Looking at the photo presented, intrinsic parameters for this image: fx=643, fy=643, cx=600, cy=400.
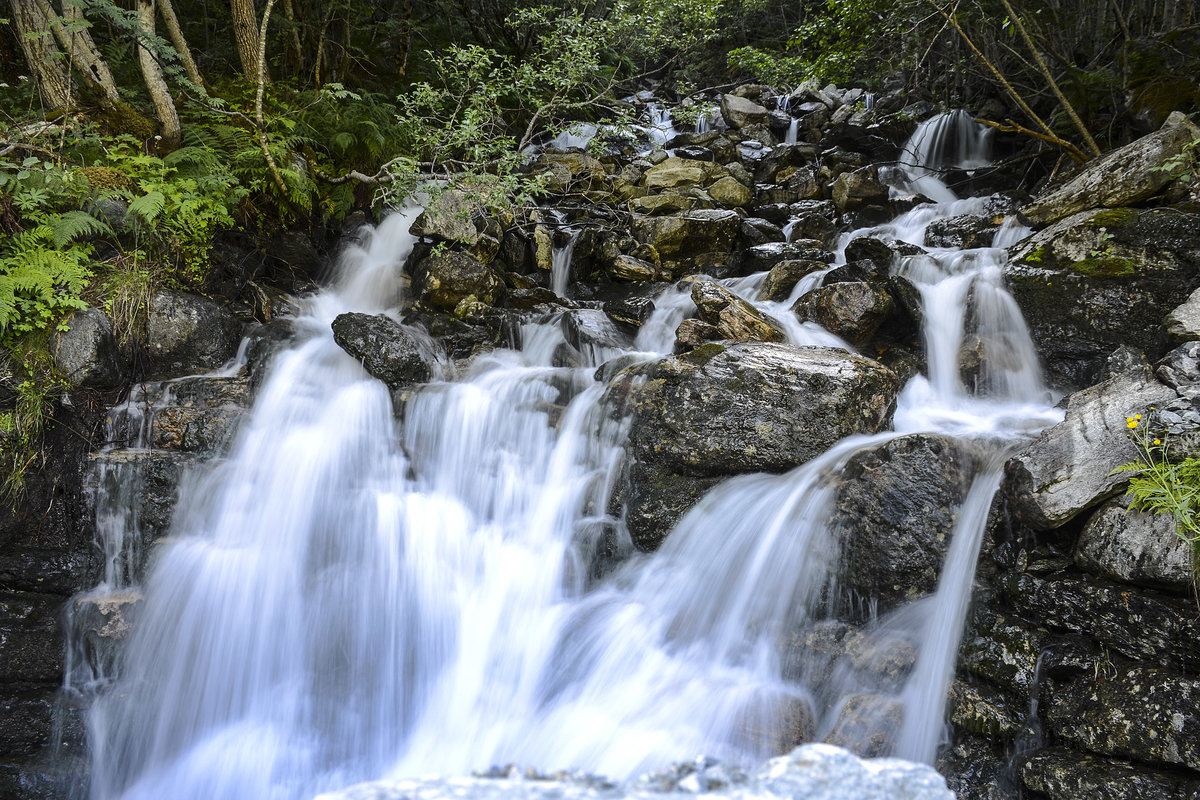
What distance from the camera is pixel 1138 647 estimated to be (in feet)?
9.25

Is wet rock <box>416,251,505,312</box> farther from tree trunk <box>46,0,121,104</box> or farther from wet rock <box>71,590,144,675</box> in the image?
wet rock <box>71,590,144,675</box>

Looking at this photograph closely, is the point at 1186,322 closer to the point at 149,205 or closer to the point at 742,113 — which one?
the point at 149,205

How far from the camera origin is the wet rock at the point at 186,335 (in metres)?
5.98

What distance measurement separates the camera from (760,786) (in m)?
1.23

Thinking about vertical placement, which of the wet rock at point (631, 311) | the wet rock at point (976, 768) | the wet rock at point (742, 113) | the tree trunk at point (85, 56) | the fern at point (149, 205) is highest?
the wet rock at point (742, 113)


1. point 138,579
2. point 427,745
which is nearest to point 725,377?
point 427,745

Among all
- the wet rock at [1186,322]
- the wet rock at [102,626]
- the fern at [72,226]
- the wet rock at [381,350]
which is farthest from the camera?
the wet rock at [381,350]

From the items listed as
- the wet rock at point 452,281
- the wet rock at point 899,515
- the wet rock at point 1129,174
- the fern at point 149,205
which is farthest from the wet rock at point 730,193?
the fern at point 149,205

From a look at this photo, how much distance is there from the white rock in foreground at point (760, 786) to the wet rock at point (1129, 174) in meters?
7.26

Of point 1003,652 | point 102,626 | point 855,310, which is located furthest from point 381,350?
point 1003,652

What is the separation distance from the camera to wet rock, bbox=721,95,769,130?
15383 mm

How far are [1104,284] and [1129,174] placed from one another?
1.75 metres

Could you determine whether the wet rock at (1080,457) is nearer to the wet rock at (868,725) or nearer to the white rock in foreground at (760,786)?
the wet rock at (868,725)

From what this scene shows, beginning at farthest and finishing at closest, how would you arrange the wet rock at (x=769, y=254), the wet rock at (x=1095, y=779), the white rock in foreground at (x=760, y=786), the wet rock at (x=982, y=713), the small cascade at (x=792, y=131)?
1. the small cascade at (x=792, y=131)
2. the wet rock at (x=769, y=254)
3. the wet rock at (x=982, y=713)
4. the wet rock at (x=1095, y=779)
5. the white rock in foreground at (x=760, y=786)
